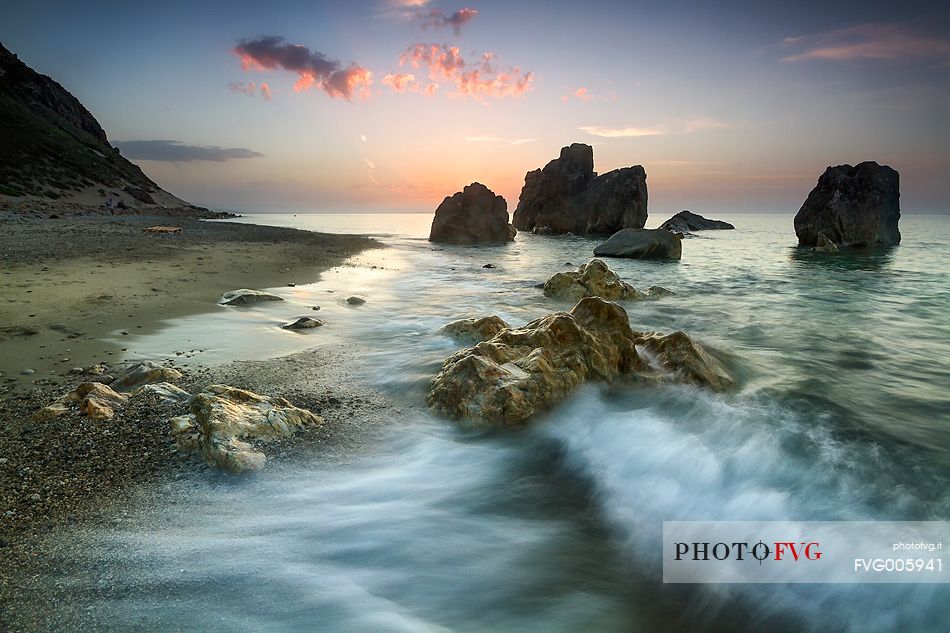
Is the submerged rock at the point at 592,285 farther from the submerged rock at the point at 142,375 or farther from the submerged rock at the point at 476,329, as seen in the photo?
the submerged rock at the point at 142,375

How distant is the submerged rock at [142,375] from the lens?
5.85 m

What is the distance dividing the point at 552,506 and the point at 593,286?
11401 mm

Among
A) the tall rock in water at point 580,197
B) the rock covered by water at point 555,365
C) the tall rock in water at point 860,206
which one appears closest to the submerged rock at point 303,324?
the rock covered by water at point 555,365

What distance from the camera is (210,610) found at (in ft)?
9.85

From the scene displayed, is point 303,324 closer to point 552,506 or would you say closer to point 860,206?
point 552,506

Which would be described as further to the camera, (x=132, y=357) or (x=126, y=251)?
(x=126, y=251)

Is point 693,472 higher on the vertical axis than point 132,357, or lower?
lower

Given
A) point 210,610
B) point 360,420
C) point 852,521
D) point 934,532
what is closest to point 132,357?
point 360,420

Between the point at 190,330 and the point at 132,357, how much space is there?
72.4 inches

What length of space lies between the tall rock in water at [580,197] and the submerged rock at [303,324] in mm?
65325

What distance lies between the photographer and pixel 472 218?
54.2 m

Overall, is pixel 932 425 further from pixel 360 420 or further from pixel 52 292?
pixel 52 292

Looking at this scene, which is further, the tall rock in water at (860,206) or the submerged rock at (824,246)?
the tall rock in water at (860,206)

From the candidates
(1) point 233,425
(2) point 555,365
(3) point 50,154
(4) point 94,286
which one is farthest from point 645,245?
(3) point 50,154
